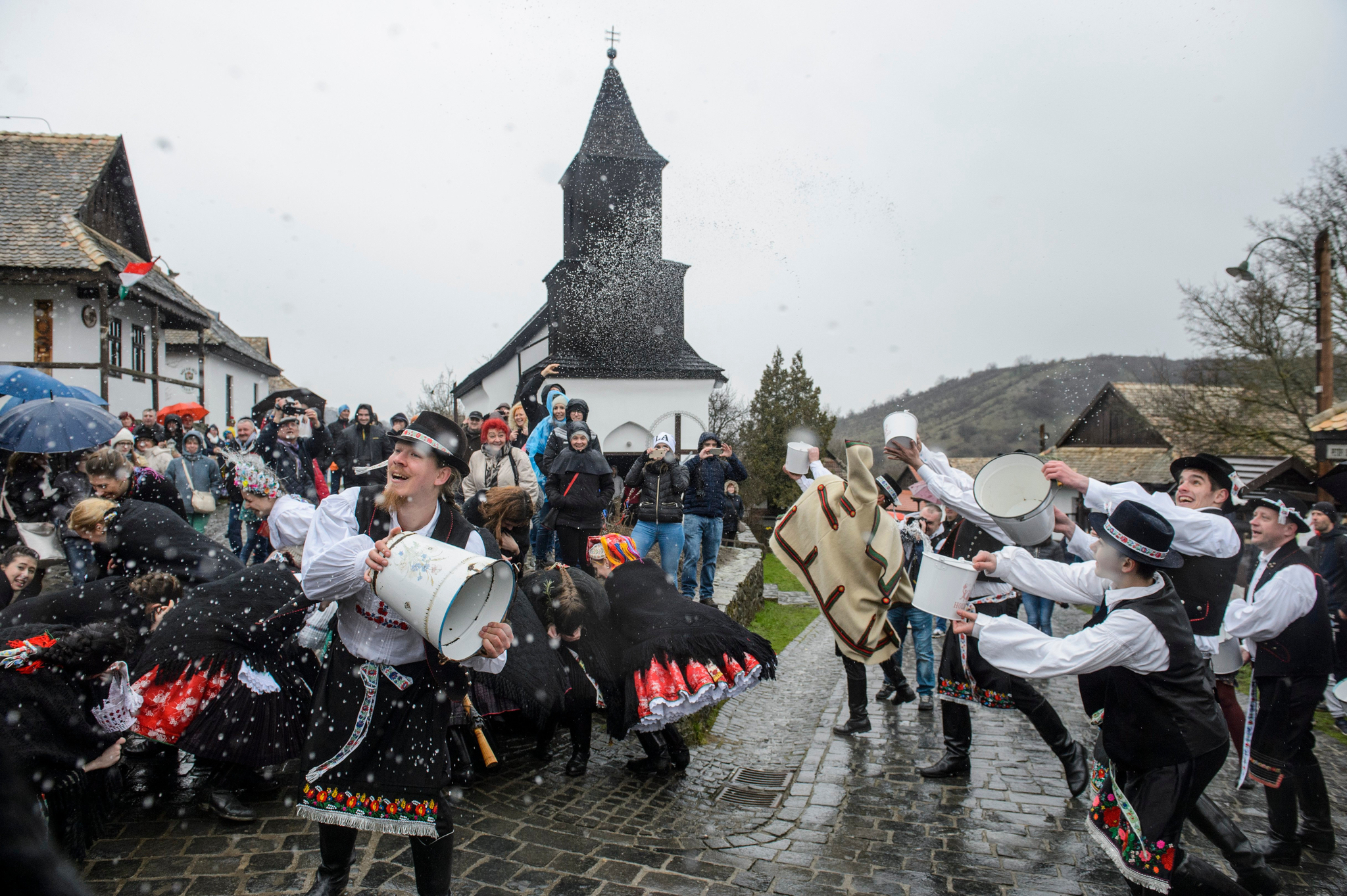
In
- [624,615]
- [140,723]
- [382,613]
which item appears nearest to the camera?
[382,613]

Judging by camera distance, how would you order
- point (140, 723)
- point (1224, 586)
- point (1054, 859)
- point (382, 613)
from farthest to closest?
point (1224, 586), point (1054, 859), point (140, 723), point (382, 613)

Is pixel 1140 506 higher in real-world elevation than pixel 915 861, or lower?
higher

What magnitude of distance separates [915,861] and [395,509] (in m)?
3.05

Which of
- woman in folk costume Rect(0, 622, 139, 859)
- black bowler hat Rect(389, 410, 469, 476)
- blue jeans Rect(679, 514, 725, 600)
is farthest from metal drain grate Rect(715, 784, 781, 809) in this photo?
blue jeans Rect(679, 514, 725, 600)

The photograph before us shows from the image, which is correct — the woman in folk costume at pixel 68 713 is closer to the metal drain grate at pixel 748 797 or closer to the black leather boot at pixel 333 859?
the black leather boot at pixel 333 859

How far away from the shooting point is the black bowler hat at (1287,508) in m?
4.76

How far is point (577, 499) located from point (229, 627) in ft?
13.3

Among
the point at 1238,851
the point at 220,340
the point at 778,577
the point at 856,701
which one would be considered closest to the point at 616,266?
the point at 220,340

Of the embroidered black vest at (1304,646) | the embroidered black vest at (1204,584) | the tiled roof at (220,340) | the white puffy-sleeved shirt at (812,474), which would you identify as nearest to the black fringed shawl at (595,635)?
the white puffy-sleeved shirt at (812,474)

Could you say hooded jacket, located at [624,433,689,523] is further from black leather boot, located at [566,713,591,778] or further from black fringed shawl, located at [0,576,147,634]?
black fringed shawl, located at [0,576,147,634]

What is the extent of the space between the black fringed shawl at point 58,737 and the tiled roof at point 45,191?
19673 millimetres

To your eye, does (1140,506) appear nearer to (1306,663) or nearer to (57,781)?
(1306,663)

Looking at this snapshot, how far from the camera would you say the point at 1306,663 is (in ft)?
14.4

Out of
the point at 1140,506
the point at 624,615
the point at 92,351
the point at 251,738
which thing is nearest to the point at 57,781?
the point at 251,738
